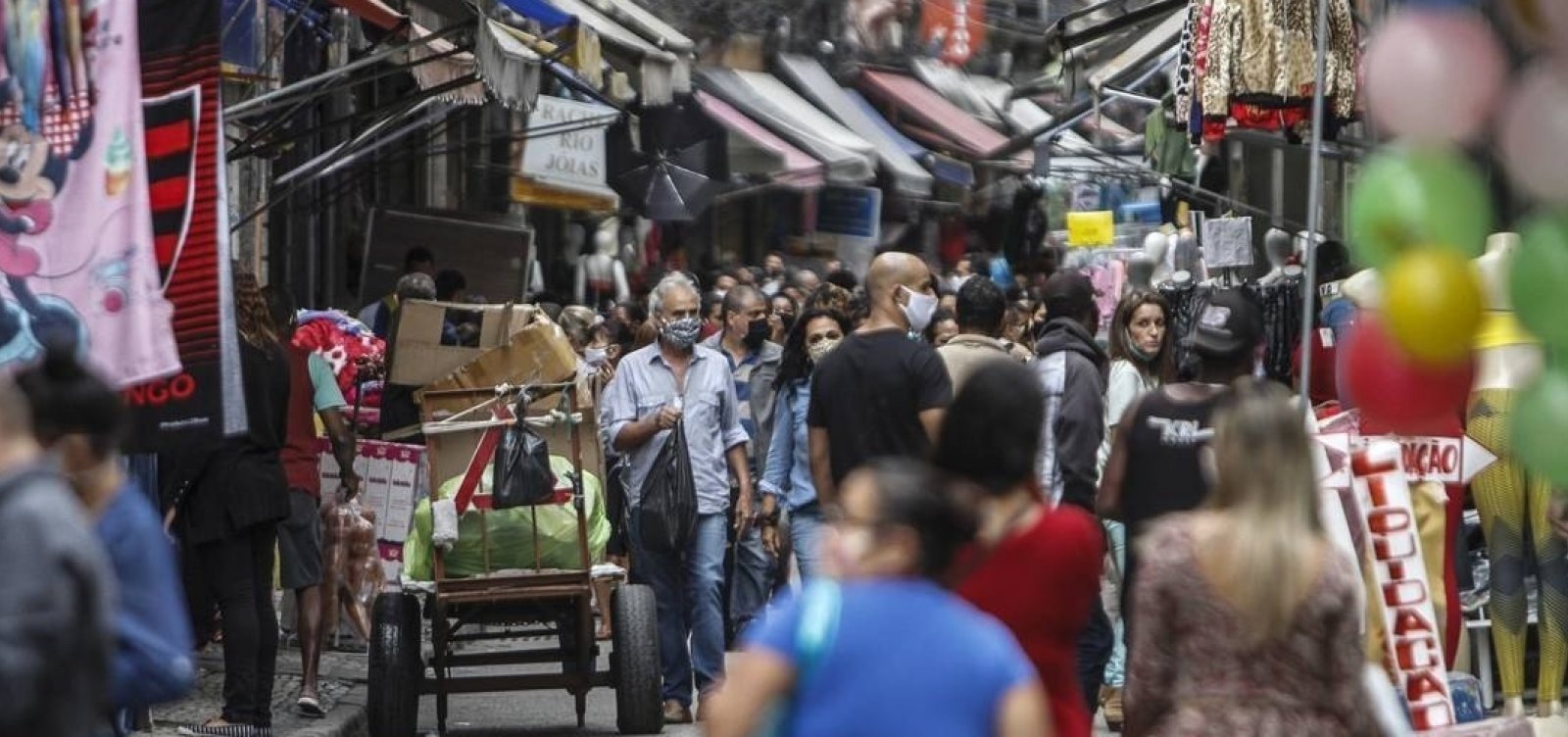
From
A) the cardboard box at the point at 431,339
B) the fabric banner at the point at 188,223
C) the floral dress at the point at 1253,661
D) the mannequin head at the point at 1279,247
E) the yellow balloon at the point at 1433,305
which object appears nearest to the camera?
the floral dress at the point at 1253,661

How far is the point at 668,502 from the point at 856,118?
84.7 feet

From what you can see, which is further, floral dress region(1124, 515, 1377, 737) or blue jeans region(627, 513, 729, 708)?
blue jeans region(627, 513, 729, 708)

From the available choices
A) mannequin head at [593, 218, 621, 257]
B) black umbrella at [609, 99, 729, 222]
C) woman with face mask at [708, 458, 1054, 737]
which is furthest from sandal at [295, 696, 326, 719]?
mannequin head at [593, 218, 621, 257]

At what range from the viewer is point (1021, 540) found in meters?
6.53

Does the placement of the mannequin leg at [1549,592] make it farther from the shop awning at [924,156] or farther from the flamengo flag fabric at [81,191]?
the shop awning at [924,156]

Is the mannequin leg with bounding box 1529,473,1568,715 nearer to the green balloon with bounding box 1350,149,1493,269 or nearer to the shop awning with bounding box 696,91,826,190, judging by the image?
the green balloon with bounding box 1350,149,1493,269

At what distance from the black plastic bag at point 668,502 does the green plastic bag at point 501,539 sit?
2.43 feet

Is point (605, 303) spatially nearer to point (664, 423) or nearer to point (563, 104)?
point (563, 104)

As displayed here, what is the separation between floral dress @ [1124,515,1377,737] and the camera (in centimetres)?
620

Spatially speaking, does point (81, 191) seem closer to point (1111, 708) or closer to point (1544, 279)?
point (1544, 279)

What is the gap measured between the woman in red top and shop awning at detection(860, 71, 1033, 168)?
32.5 meters

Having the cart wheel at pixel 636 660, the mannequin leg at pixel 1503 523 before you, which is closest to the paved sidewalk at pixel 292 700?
the cart wheel at pixel 636 660

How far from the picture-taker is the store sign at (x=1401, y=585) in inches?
382

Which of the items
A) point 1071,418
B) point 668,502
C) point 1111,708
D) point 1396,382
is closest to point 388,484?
point 668,502
